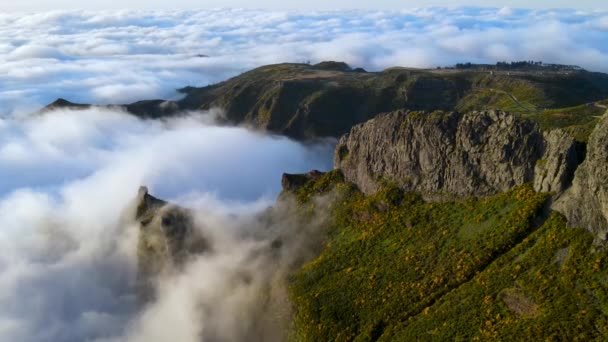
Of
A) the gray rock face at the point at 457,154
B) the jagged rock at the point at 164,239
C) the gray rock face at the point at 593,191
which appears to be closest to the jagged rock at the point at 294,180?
the gray rock face at the point at 457,154

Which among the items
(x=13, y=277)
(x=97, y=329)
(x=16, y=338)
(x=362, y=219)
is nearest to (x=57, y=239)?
(x=13, y=277)

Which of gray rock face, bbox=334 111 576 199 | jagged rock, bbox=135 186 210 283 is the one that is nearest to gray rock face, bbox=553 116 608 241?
gray rock face, bbox=334 111 576 199

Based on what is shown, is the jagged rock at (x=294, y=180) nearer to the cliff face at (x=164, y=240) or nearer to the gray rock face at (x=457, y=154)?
the gray rock face at (x=457, y=154)

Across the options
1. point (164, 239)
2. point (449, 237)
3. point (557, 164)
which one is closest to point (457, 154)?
point (449, 237)

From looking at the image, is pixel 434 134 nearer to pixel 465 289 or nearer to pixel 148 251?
pixel 465 289

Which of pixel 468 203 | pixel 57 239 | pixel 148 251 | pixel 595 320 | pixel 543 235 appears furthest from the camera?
pixel 57 239

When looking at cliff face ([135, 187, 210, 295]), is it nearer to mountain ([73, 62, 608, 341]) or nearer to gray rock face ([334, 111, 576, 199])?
mountain ([73, 62, 608, 341])
